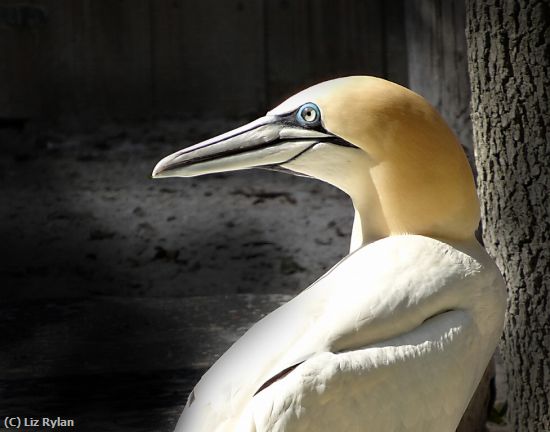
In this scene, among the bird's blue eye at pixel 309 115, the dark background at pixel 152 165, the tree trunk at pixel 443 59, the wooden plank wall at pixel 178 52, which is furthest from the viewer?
the wooden plank wall at pixel 178 52

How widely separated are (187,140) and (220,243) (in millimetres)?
868

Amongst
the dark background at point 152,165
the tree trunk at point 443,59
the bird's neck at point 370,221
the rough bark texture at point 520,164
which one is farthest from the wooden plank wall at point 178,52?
the bird's neck at point 370,221

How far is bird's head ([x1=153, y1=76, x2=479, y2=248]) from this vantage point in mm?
1909

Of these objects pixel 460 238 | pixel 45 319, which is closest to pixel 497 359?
pixel 45 319

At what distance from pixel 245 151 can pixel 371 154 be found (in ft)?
0.78

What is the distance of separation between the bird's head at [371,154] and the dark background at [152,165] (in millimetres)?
1320

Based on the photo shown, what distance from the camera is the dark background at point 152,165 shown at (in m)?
3.66

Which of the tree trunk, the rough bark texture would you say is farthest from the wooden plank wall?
the rough bark texture

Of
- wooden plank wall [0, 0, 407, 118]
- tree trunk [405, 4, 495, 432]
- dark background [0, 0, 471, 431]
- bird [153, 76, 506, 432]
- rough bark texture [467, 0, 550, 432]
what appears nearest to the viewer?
bird [153, 76, 506, 432]

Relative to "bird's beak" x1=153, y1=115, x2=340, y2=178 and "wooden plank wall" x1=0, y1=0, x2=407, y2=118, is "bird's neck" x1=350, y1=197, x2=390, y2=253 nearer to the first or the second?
"bird's beak" x1=153, y1=115, x2=340, y2=178

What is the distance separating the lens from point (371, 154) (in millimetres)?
1932

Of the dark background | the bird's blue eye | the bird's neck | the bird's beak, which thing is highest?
the bird's blue eye

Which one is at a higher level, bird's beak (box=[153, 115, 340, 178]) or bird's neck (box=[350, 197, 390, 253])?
bird's beak (box=[153, 115, 340, 178])

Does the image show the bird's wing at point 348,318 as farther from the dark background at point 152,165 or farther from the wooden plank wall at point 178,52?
the wooden plank wall at point 178,52
